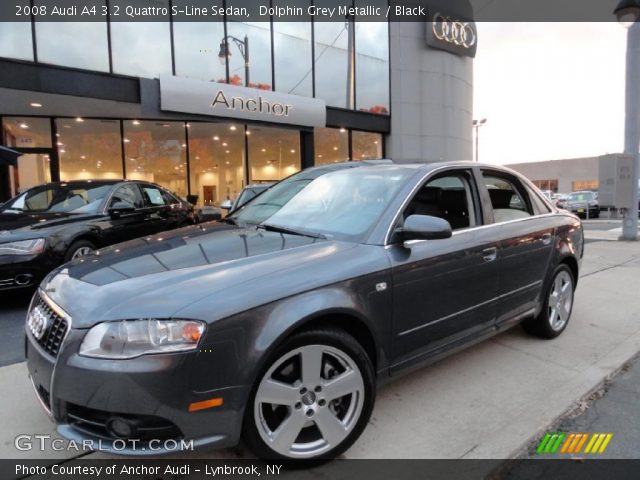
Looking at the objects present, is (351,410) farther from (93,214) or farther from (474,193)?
(93,214)

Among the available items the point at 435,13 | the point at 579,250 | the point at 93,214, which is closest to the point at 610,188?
the point at 579,250

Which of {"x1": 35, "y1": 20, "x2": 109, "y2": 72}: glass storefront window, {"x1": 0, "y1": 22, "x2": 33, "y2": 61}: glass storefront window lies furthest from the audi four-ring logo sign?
{"x1": 0, "y1": 22, "x2": 33, "y2": 61}: glass storefront window

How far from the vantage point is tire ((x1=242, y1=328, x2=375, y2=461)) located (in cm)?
226

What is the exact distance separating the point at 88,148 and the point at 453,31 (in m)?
13.8

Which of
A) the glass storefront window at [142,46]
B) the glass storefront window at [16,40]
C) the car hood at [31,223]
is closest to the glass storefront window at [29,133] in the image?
the glass storefront window at [16,40]

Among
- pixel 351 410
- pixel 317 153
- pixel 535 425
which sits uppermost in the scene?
pixel 317 153

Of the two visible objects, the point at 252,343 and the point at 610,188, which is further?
the point at 610,188

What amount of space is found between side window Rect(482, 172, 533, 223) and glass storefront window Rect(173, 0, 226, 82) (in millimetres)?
11306

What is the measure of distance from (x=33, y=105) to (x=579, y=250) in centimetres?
1281

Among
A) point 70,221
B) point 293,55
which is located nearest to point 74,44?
point 293,55

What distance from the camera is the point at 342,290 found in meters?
2.52

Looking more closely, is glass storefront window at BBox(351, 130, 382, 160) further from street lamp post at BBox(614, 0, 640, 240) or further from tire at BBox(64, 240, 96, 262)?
tire at BBox(64, 240, 96, 262)

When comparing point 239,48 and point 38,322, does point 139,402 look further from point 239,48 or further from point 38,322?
point 239,48

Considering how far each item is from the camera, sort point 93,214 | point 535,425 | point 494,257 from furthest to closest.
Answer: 1. point 93,214
2. point 494,257
3. point 535,425
